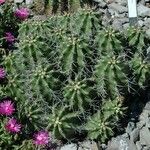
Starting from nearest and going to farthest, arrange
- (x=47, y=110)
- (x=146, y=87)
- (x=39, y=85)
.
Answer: (x=39, y=85) < (x=47, y=110) < (x=146, y=87)

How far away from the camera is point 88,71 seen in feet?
19.3

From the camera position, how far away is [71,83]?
544 cm

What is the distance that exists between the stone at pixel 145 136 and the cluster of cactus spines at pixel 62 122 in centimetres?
72

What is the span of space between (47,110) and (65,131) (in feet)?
1.23

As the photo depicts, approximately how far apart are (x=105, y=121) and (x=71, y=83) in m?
0.56

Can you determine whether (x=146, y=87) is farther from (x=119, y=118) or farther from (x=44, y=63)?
(x=44, y=63)

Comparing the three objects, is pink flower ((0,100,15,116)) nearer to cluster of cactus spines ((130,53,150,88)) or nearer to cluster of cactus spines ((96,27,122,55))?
cluster of cactus spines ((96,27,122,55))

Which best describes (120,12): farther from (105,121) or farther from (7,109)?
(7,109)

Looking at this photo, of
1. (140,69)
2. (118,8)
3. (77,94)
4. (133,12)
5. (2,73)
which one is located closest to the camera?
(77,94)

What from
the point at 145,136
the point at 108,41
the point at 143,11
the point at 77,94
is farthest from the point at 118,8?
the point at 77,94

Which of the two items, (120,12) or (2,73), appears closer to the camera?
(2,73)

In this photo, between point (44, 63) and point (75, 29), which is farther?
point (75, 29)

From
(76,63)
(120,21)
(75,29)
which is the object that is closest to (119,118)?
(76,63)

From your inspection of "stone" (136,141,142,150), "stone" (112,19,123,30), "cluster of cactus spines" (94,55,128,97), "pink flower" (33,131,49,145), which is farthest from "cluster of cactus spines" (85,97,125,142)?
"stone" (112,19,123,30)
